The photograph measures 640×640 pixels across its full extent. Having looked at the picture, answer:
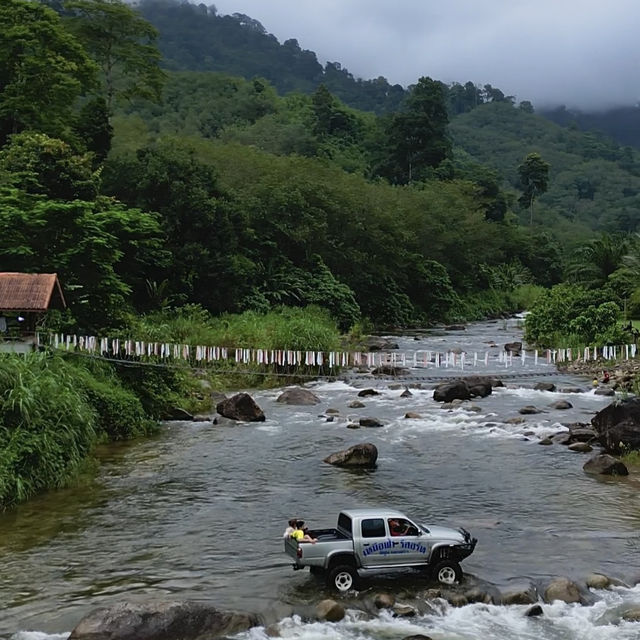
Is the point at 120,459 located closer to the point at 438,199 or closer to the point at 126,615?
the point at 126,615

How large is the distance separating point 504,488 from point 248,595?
931 cm

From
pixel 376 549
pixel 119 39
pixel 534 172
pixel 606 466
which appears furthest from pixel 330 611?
pixel 534 172

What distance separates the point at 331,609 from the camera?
12664mm

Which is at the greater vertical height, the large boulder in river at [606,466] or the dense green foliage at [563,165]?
the dense green foliage at [563,165]

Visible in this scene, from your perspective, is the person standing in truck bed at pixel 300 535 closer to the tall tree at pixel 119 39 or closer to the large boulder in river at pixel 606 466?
the large boulder in river at pixel 606 466

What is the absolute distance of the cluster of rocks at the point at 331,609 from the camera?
11.7m

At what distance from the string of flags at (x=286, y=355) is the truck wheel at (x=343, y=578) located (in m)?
10.7

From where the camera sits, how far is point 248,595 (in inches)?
534

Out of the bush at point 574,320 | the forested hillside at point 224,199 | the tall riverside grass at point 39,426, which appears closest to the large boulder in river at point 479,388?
the bush at point 574,320

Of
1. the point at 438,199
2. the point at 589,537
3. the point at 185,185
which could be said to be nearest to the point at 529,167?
the point at 438,199

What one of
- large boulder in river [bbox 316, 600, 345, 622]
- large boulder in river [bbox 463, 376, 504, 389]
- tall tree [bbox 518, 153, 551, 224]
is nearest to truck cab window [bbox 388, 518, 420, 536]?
large boulder in river [bbox 316, 600, 345, 622]

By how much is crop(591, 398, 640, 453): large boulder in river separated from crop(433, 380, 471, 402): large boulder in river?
356 inches

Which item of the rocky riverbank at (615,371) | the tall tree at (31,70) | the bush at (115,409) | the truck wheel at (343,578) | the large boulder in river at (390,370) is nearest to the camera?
the truck wheel at (343,578)

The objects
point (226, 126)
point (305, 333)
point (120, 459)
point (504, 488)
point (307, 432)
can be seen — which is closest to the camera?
point (504, 488)
